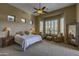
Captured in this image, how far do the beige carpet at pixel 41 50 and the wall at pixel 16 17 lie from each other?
0.38 meters

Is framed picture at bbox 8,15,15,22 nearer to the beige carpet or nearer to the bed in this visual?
the bed

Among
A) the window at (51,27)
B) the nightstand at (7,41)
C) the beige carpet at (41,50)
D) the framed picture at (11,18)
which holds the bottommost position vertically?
the beige carpet at (41,50)

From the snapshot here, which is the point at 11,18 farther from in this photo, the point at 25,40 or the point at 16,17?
the point at 25,40

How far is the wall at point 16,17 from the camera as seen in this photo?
84.3 inches

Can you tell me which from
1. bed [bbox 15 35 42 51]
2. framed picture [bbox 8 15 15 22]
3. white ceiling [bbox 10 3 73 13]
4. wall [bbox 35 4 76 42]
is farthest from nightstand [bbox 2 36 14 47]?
wall [bbox 35 4 76 42]

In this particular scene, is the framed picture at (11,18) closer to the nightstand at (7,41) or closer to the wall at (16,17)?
the wall at (16,17)

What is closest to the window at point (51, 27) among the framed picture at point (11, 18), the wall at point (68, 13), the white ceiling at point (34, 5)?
the wall at point (68, 13)

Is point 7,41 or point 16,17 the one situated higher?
point 16,17

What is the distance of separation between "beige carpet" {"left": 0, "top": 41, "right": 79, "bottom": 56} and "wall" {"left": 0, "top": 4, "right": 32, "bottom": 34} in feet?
1.26

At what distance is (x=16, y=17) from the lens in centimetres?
224

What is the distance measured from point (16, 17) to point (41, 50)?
882 mm

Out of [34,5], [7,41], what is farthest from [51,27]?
[7,41]

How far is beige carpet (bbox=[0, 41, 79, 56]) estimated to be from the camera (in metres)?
2.17

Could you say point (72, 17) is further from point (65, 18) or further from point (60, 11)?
point (60, 11)
